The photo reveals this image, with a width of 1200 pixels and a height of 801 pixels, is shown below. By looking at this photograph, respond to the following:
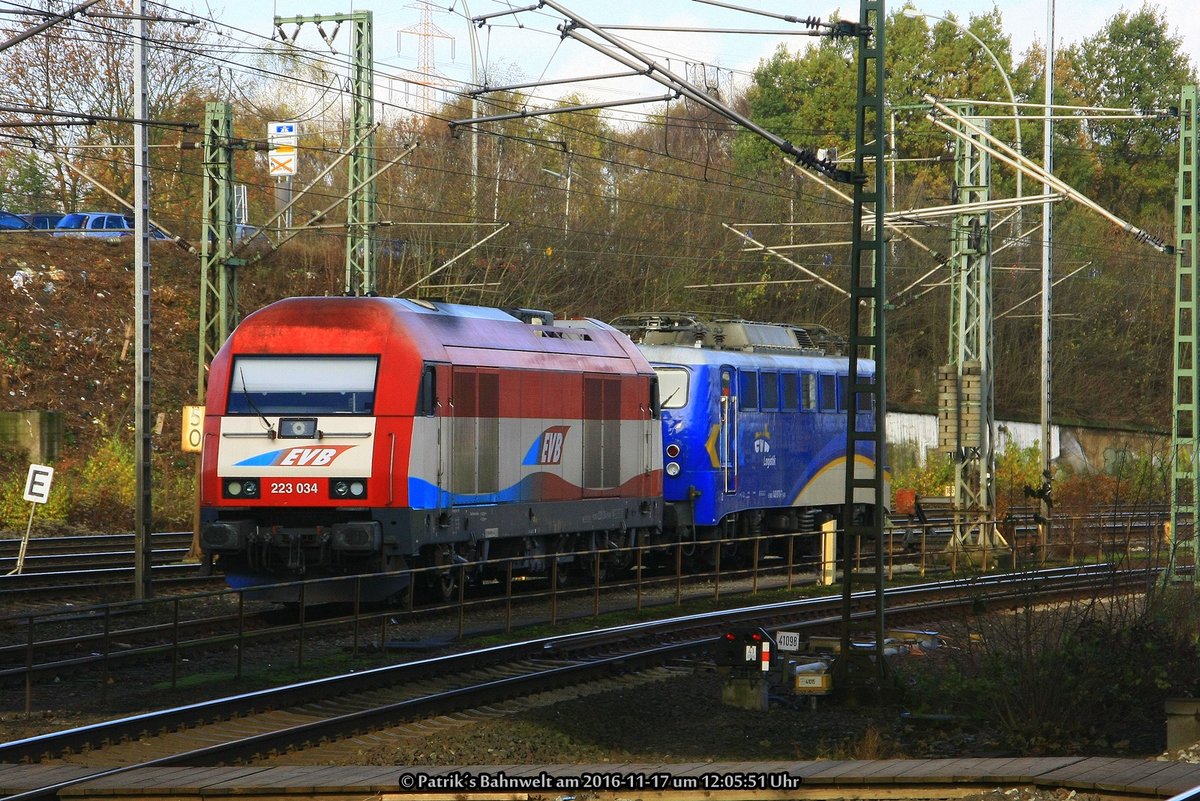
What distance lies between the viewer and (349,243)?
93.8 ft

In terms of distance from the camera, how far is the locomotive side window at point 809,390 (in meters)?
27.7

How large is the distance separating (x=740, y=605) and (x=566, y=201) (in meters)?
29.9

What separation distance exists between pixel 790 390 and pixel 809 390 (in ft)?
2.49

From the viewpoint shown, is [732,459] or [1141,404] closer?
[732,459]

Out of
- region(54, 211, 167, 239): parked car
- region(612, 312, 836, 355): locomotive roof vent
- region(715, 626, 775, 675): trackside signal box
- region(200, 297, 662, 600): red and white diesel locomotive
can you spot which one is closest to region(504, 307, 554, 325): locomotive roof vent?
region(200, 297, 662, 600): red and white diesel locomotive

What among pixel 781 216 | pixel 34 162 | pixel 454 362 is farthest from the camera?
pixel 781 216

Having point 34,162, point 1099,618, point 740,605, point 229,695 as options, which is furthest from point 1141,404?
point 229,695

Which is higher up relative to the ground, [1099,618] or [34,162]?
[34,162]

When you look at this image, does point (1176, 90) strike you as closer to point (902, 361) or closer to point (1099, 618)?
point (902, 361)

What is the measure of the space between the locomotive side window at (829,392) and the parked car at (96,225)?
24.5m

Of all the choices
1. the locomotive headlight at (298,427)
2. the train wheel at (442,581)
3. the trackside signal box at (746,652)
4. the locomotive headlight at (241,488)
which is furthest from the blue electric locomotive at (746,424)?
the trackside signal box at (746,652)

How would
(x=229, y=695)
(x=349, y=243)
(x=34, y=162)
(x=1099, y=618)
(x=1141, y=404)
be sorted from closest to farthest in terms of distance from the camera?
(x=229, y=695)
(x=1099, y=618)
(x=349, y=243)
(x=34, y=162)
(x=1141, y=404)

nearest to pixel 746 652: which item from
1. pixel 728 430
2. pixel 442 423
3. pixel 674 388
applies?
pixel 442 423

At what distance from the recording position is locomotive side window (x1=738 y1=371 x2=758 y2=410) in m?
25.6
